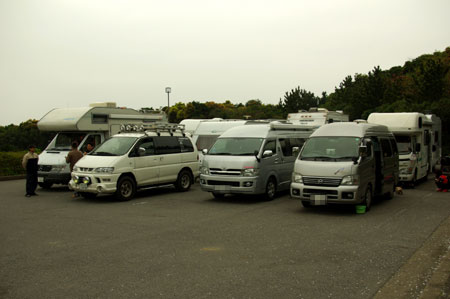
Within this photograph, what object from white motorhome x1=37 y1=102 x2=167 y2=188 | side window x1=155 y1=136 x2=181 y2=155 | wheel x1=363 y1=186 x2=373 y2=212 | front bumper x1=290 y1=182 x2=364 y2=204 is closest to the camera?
front bumper x1=290 y1=182 x2=364 y2=204

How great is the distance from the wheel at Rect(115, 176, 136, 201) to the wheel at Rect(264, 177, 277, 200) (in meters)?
4.23

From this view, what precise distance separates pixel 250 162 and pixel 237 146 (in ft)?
3.79

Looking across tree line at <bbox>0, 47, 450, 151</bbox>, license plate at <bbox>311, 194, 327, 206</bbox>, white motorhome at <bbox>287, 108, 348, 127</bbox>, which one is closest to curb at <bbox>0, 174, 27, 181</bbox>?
tree line at <bbox>0, 47, 450, 151</bbox>

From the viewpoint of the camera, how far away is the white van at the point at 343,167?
10898 mm

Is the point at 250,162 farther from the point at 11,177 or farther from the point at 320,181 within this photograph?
the point at 11,177

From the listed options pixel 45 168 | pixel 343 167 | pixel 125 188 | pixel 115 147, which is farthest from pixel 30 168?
pixel 343 167

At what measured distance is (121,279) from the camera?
6.12 meters

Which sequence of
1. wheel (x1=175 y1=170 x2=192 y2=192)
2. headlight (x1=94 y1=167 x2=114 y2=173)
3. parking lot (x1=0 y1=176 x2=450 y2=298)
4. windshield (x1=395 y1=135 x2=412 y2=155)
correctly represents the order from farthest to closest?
windshield (x1=395 y1=135 x2=412 y2=155) < wheel (x1=175 y1=170 x2=192 y2=192) < headlight (x1=94 y1=167 x2=114 y2=173) < parking lot (x1=0 y1=176 x2=450 y2=298)

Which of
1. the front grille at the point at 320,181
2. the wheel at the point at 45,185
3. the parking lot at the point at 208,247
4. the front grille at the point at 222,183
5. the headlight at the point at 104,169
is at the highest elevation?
the headlight at the point at 104,169

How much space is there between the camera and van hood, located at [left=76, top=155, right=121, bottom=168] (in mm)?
13665

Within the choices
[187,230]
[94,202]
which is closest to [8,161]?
[94,202]

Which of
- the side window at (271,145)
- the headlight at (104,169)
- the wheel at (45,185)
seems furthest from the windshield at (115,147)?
the side window at (271,145)

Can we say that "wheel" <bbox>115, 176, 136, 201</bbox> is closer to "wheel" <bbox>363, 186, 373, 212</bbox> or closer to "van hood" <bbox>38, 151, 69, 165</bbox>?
"van hood" <bbox>38, 151, 69, 165</bbox>

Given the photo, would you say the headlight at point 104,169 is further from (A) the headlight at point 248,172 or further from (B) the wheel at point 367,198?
(B) the wheel at point 367,198
